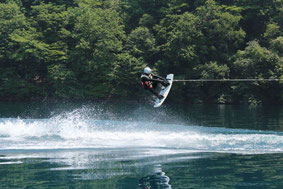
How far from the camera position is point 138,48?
45844 millimetres

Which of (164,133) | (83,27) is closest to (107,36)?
(83,27)

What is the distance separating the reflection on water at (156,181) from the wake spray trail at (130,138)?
369 centimetres

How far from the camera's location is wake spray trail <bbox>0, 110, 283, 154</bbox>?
45.5ft

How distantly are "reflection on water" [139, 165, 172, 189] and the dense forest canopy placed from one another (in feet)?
104

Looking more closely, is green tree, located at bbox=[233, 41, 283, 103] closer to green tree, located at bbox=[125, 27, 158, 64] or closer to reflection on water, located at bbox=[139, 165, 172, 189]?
green tree, located at bbox=[125, 27, 158, 64]

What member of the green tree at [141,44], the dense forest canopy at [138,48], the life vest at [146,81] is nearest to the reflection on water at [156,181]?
the life vest at [146,81]

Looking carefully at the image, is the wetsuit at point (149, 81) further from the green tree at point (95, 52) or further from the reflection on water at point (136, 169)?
the green tree at point (95, 52)

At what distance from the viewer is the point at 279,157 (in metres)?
12.0

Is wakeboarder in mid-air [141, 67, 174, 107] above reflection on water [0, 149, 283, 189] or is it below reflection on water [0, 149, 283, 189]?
above

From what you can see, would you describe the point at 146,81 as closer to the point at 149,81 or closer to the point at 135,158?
the point at 149,81

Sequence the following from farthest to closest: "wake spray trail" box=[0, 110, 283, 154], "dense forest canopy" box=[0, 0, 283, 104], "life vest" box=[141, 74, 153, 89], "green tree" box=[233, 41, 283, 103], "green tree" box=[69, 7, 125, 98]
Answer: "green tree" box=[69, 7, 125, 98] < "dense forest canopy" box=[0, 0, 283, 104] < "green tree" box=[233, 41, 283, 103] < "life vest" box=[141, 74, 153, 89] < "wake spray trail" box=[0, 110, 283, 154]

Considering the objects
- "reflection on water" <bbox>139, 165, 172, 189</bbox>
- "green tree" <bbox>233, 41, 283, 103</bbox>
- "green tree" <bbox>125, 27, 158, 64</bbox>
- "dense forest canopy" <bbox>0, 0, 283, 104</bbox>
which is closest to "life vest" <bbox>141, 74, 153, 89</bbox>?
"reflection on water" <bbox>139, 165, 172, 189</bbox>

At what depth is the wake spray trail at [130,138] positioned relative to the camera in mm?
13875

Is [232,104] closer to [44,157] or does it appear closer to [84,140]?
[84,140]
